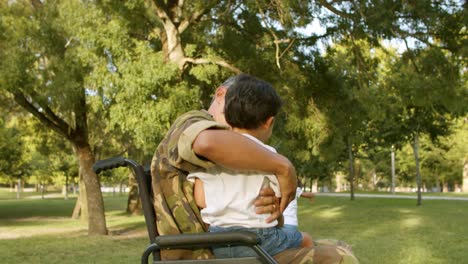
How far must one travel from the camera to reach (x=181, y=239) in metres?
2.43

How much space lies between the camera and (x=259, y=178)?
251cm

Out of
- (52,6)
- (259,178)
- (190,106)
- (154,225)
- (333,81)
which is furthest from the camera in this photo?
(52,6)

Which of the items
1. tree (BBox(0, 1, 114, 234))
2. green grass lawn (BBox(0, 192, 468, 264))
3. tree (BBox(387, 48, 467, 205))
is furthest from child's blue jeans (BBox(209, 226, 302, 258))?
tree (BBox(0, 1, 114, 234))

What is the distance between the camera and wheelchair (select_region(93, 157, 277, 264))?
2.35m

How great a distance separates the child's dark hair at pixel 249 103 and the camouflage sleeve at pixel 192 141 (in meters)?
0.16

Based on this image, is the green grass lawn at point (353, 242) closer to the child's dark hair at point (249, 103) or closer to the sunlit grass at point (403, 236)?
the sunlit grass at point (403, 236)

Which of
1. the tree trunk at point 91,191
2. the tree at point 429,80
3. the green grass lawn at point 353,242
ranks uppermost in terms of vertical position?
the tree at point 429,80

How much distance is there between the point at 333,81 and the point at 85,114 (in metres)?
6.56

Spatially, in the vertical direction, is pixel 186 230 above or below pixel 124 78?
below

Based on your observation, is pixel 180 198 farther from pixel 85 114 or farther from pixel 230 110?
pixel 85 114

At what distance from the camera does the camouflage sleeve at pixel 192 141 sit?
2.35 m

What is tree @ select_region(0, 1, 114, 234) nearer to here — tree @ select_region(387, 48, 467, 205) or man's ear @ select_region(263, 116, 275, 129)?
tree @ select_region(387, 48, 467, 205)

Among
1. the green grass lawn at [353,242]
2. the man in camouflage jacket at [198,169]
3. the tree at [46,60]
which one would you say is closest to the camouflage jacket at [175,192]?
the man in camouflage jacket at [198,169]

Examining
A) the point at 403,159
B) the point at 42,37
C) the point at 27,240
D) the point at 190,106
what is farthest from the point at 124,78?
the point at 403,159
